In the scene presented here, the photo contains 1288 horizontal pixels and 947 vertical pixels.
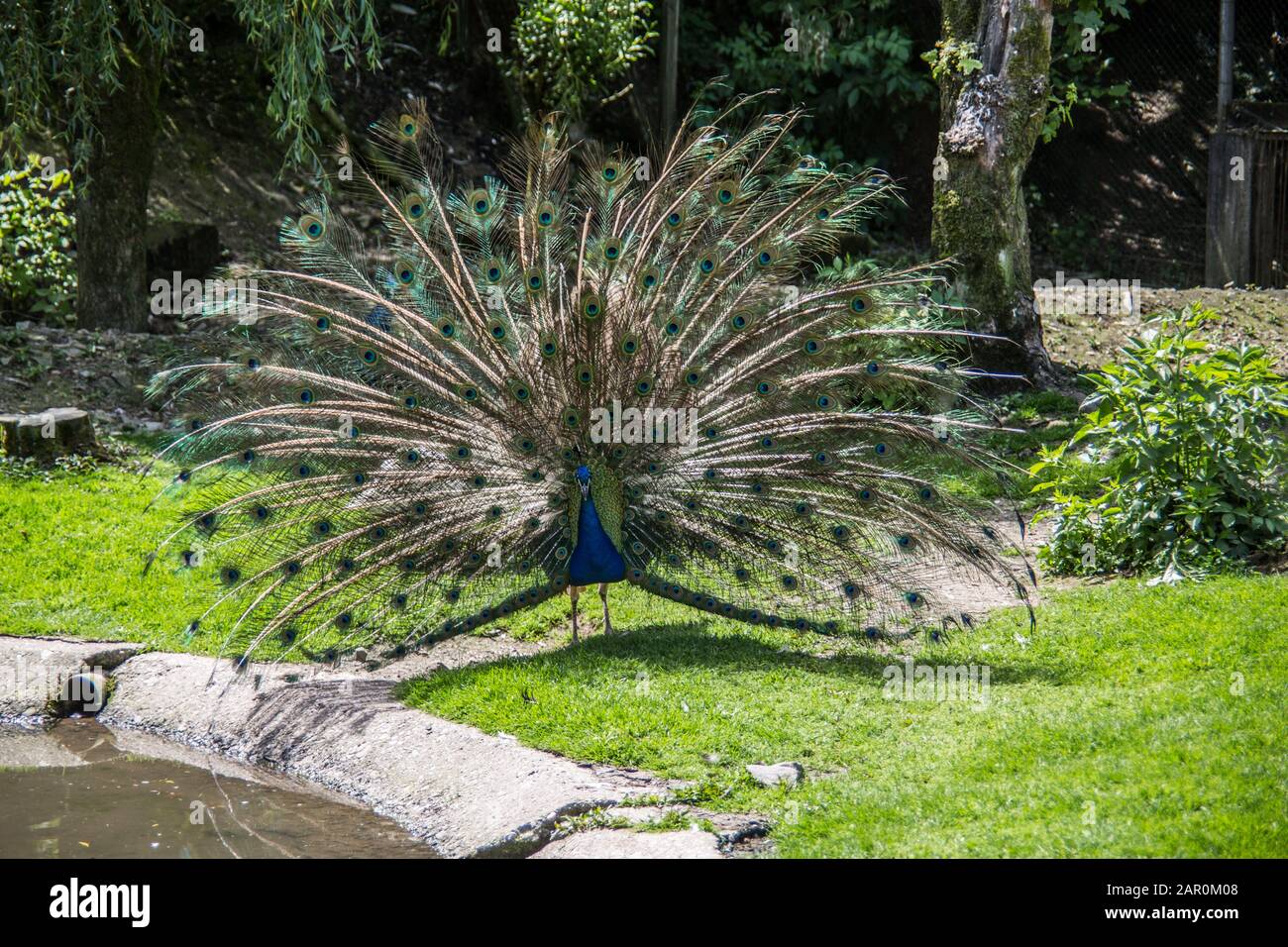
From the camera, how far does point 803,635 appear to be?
283 inches

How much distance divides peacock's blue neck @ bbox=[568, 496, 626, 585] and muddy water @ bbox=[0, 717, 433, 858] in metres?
1.63

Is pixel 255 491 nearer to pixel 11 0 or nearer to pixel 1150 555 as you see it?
pixel 1150 555

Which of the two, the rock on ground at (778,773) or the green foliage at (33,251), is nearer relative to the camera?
the rock on ground at (778,773)

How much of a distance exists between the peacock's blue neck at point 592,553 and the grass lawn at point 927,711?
44 centimetres

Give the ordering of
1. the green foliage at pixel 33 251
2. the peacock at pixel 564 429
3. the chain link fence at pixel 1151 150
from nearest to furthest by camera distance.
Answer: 1. the peacock at pixel 564 429
2. the green foliage at pixel 33 251
3. the chain link fence at pixel 1151 150

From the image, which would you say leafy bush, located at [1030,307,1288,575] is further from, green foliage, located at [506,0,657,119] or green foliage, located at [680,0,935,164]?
green foliage, located at [680,0,935,164]

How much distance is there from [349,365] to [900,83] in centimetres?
1069

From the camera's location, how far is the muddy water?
18.2 feet

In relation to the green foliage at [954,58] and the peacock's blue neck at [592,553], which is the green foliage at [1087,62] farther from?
the peacock's blue neck at [592,553]

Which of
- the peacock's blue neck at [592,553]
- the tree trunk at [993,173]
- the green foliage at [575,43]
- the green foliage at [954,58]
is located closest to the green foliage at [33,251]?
the green foliage at [575,43]

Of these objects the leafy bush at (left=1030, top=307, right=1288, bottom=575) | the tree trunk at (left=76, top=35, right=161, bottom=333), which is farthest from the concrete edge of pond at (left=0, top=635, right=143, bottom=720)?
the leafy bush at (left=1030, top=307, right=1288, bottom=575)

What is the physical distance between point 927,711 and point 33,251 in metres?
10.3

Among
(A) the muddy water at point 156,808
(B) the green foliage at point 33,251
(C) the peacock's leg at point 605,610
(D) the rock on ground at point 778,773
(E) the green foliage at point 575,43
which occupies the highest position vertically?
(E) the green foliage at point 575,43

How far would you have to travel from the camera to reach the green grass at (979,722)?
465cm
